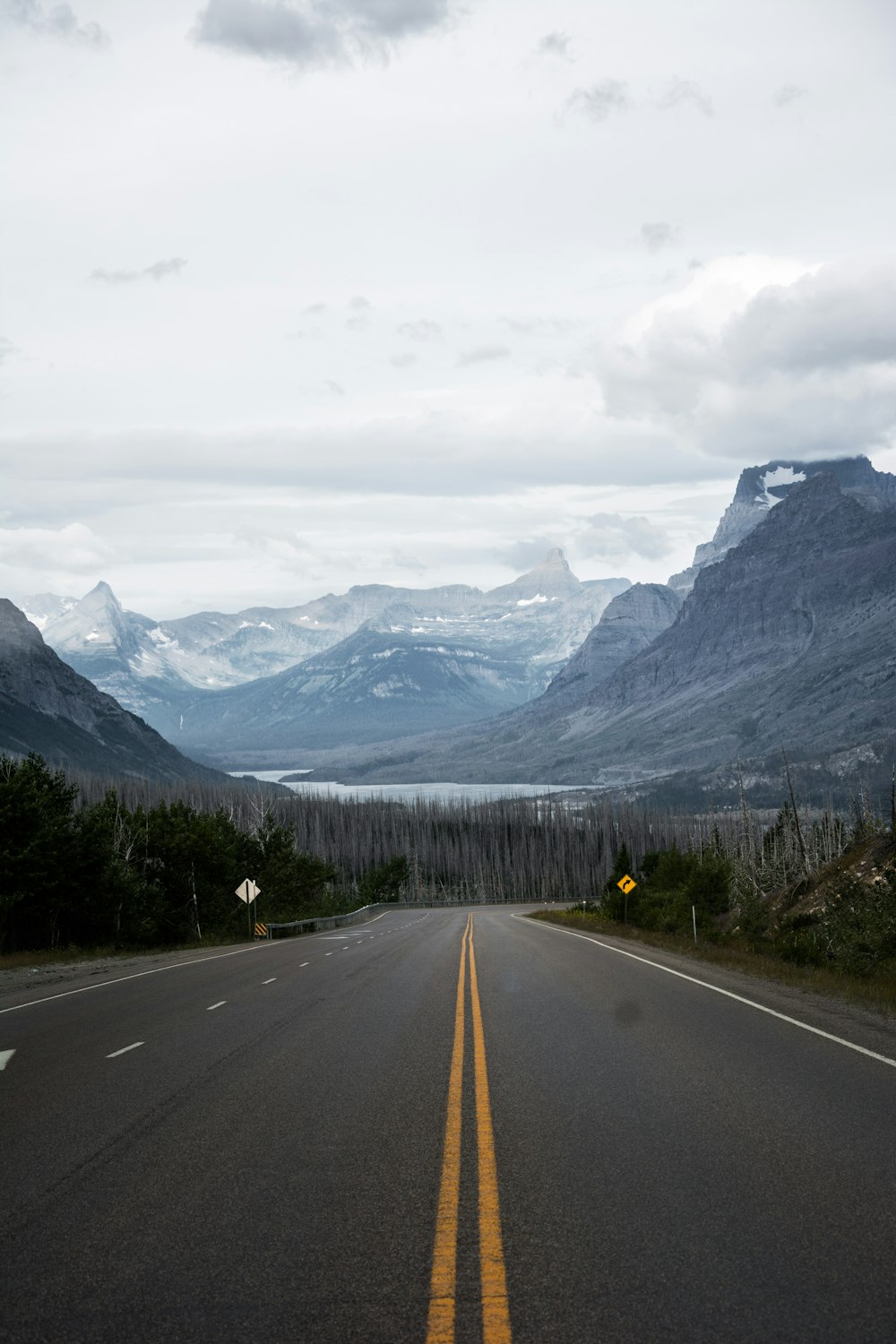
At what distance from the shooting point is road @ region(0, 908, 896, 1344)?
5.68 m

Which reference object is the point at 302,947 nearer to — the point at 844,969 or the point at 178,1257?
the point at 844,969

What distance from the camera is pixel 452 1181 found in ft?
26.1

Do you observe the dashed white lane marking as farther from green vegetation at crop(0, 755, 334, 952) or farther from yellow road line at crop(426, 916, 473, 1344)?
green vegetation at crop(0, 755, 334, 952)

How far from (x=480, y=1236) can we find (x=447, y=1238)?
7.6 inches

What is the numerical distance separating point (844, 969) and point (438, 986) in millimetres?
8508

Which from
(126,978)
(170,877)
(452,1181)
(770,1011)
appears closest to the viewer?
(452,1181)

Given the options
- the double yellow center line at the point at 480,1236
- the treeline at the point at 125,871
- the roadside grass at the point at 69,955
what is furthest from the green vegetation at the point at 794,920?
the treeline at the point at 125,871

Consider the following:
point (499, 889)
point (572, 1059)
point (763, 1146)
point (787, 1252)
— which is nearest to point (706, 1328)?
point (787, 1252)

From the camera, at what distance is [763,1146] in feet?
28.6

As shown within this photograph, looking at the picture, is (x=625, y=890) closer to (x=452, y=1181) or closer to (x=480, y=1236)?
(x=452, y=1181)

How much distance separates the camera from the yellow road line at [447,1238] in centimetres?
552

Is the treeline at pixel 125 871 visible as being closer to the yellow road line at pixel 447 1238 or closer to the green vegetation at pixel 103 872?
the green vegetation at pixel 103 872

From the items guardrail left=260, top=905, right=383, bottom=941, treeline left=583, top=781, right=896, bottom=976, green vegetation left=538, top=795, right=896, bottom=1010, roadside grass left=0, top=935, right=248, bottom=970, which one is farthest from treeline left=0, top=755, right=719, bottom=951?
treeline left=583, top=781, right=896, bottom=976

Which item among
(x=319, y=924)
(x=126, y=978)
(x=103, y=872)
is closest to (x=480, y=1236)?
(x=126, y=978)
